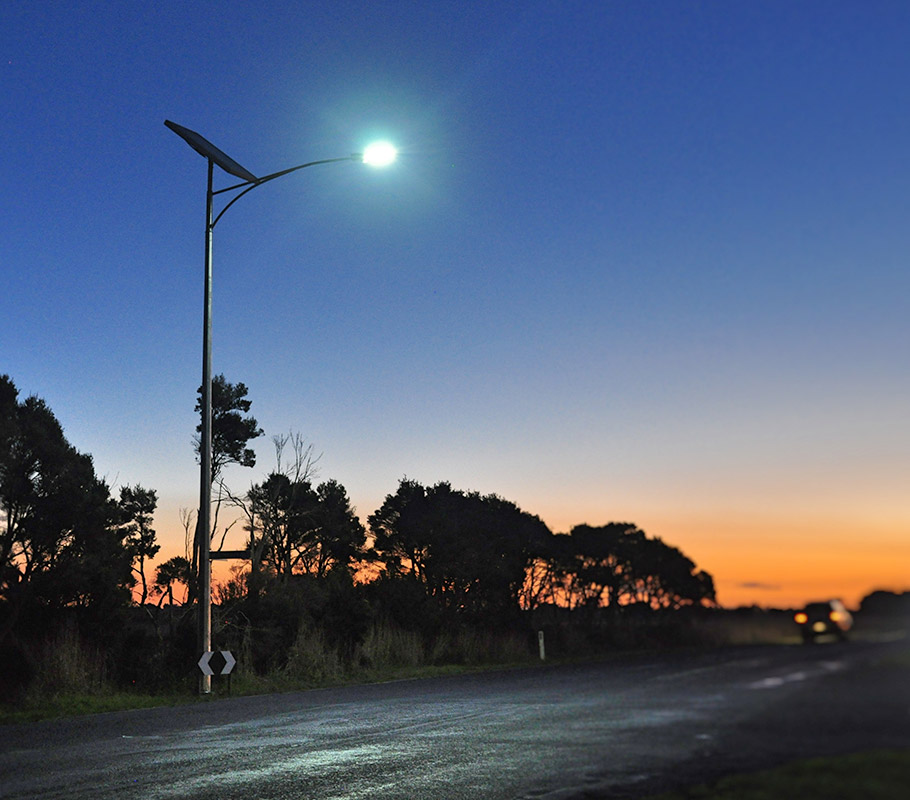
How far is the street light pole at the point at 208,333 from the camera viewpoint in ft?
61.5

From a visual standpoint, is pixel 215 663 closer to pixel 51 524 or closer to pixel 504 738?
pixel 504 738

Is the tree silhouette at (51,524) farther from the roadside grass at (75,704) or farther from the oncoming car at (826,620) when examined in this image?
the oncoming car at (826,620)

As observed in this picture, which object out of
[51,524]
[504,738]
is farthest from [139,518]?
[504,738]

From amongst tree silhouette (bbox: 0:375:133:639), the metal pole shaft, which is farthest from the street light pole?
tree silhouette (bbox: 0:375:133:639)

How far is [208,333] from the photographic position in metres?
20.6

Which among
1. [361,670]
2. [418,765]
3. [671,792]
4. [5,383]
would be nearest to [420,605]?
[361,670]

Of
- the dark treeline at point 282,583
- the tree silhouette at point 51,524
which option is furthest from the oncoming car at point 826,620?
the tree silhouette at point 51,524

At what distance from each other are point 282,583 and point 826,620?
23.5 meters

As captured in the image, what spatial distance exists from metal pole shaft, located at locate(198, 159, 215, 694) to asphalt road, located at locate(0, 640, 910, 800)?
2.92m

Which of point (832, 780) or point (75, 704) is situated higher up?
point (832, 780)

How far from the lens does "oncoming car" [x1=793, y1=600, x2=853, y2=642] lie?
516 cm

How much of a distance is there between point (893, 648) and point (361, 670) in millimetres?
22665

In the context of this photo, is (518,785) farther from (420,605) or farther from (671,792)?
(420,605)

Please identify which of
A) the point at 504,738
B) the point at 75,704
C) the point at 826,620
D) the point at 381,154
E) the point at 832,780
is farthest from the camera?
the point at 381,154
